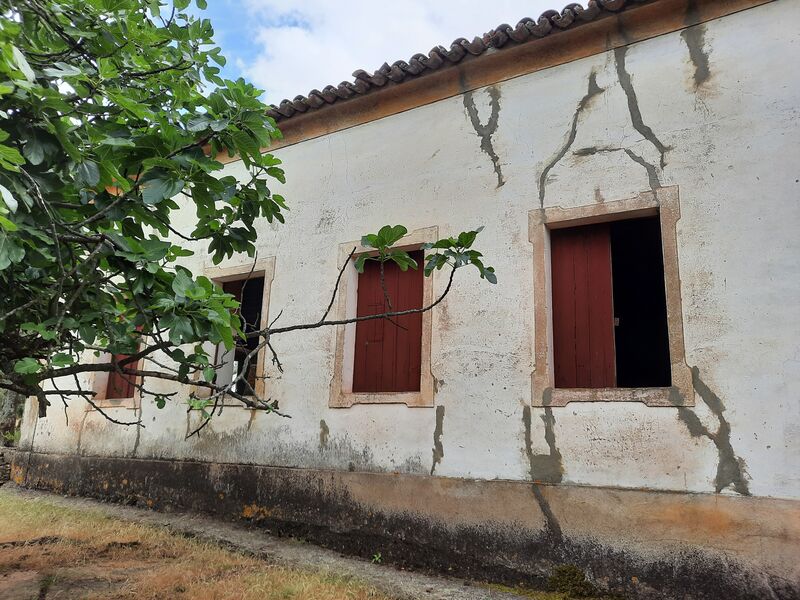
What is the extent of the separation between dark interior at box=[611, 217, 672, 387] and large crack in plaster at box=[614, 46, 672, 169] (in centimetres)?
205

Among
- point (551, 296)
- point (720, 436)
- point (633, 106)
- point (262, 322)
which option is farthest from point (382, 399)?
point (633, 106)

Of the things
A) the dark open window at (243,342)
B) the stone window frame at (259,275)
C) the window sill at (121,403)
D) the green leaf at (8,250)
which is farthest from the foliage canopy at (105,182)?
the window sill at (121,403)

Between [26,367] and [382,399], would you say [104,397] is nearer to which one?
[382,399]

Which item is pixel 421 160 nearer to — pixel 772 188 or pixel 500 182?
pixel 500 182

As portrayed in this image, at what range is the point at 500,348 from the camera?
4.53 m

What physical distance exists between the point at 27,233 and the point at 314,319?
11.6 ft

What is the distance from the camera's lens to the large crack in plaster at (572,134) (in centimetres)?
463

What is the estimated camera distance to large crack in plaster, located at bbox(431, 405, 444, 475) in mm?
4562

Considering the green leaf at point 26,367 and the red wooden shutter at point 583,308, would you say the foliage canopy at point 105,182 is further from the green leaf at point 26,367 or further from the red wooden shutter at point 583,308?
the red wooden shutter at point 583,308

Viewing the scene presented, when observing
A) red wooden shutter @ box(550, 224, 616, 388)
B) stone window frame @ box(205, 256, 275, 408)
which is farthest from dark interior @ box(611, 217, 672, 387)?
stone window frame @ box(205, 256, 275, 408)

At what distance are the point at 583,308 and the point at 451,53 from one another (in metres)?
2.63

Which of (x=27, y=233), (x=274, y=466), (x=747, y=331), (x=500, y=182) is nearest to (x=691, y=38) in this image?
(x=500, y=182)

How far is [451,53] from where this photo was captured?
16.5 ft

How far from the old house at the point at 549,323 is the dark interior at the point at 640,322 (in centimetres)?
10
